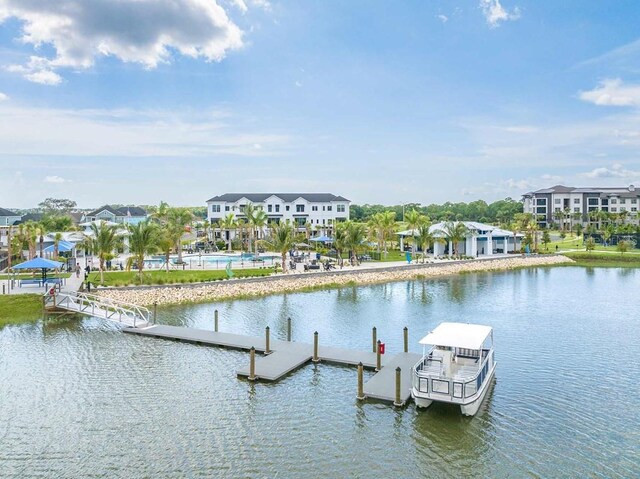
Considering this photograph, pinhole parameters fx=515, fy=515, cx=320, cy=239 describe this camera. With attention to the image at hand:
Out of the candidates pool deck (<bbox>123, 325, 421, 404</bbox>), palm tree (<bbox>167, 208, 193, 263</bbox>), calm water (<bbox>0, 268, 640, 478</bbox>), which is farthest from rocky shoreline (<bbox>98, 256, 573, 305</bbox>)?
palm tree (<bbox>167, 208, 193, 263</bbox>)

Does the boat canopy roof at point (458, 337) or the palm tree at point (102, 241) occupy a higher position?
the palm tree at point (102, 241)

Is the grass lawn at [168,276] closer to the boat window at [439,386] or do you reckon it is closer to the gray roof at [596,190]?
the boat window at [439,386]

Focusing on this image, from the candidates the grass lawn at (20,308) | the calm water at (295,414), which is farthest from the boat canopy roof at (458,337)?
the grass lawn at (20,308)

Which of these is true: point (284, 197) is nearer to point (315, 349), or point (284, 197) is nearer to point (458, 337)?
point (315, 349)

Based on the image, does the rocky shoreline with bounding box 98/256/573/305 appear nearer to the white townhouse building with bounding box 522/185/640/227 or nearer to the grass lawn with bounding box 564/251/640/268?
the grass lawn with bounding box 564/251/640/268

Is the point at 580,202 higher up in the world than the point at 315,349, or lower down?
higher up

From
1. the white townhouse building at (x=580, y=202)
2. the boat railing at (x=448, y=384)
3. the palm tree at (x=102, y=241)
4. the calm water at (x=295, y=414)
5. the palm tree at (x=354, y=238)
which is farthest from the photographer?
the white townhouse building at (x=580, y=202)

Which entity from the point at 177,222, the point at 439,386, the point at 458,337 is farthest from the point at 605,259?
the point at 439,386
